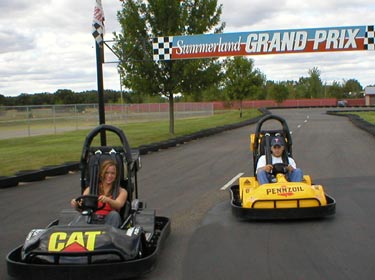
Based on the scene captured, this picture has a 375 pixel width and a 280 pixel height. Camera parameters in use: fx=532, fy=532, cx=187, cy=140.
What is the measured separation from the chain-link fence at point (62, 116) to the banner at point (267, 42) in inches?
436

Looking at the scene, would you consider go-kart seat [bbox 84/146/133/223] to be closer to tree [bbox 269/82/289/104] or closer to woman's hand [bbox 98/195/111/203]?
woman's hand [bbox 98/195/111/203]

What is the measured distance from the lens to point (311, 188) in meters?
6.91

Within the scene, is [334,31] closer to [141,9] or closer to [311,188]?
[141,9]

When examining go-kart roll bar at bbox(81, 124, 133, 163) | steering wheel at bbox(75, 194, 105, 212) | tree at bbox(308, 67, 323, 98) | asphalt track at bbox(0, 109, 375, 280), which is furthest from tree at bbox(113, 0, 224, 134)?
tree at bbox(308, 67, 323, 98)

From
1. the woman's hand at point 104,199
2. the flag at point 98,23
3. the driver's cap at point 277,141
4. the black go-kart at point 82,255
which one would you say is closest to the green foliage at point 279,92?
the flag at point 98,23

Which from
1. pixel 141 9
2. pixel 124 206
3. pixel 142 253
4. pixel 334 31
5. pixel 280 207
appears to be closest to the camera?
pixel 142 253

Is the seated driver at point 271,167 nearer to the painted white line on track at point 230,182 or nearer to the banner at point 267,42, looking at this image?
the painted white line on track at point 230,182

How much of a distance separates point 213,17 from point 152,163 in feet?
39.9

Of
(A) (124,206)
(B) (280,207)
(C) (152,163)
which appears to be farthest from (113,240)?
(C) (152,163)

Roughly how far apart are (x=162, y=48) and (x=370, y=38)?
26.6ft

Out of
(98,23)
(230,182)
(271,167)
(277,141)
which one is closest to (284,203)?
(271,167)

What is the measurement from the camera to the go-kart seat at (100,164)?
6.00 metres

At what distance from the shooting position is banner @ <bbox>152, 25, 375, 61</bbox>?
802 inches

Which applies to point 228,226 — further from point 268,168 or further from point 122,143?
point 122,143
